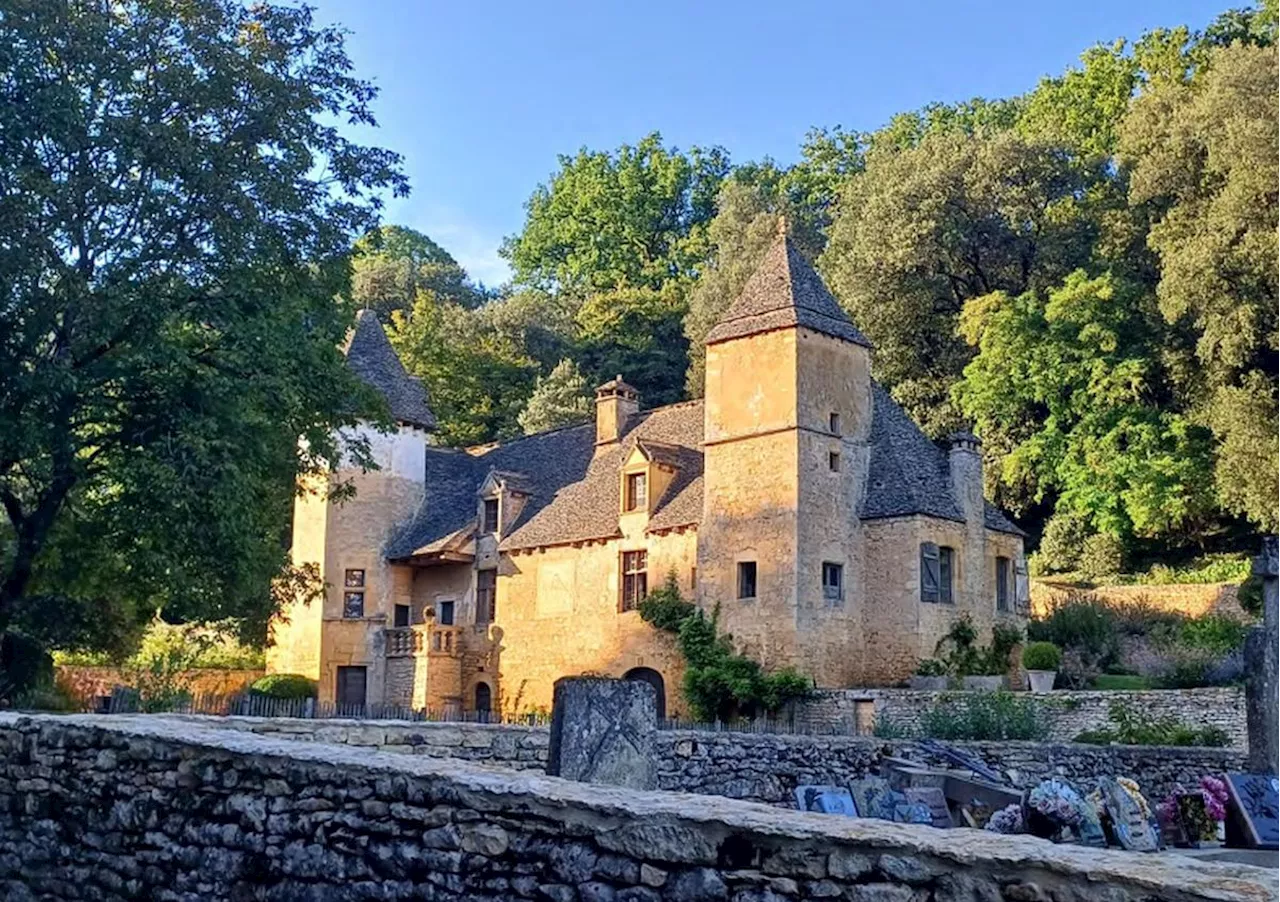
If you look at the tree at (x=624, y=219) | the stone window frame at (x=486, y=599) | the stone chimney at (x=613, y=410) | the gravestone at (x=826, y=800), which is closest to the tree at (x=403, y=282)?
the tree at (x=624, y=219)

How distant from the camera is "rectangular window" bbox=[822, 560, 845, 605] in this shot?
34000 millimetres

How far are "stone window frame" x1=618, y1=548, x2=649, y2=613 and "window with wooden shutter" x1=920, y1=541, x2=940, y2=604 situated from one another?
Result: 720cm

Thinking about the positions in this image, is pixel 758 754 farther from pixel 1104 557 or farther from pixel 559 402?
pixel 559 402

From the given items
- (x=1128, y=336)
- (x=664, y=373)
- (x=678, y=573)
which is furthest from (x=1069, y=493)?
(x=664, y=373)

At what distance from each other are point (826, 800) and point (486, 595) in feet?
91.1

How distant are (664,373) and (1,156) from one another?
1728 inches

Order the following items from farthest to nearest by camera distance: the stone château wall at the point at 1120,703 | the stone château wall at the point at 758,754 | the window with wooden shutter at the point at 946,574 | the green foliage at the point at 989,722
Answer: the window with wooden shutter at the point at 946,574, the stone château wall at the point at 1120,703, the green foliage at the point at 989,722, the stone château wall at the point at 758,754

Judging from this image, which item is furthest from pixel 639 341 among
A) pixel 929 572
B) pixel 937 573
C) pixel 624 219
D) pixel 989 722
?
pixel 989 722

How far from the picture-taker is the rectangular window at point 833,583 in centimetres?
3400

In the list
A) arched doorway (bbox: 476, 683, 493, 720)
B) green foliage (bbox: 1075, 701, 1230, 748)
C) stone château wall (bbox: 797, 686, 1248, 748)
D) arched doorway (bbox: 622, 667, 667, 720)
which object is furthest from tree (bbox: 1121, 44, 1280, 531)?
arched doorway (bbox: 476, 683, 493, 720)

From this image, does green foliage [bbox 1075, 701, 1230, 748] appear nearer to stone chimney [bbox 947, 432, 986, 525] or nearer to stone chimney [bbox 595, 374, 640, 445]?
stone chimney [bbox 947, 432, 986, 525]

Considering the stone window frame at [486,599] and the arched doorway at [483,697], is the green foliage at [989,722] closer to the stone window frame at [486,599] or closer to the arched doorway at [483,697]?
the arched doorway at [483,697]

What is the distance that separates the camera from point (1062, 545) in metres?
46.5

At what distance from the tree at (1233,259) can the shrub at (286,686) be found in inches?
1082
